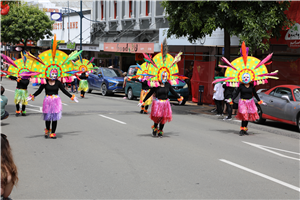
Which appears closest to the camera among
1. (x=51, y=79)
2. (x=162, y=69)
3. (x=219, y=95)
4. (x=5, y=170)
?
(x=5, y=170)

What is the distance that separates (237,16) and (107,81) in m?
12.1

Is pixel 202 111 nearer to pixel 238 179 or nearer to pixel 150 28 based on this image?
pixel 238 179

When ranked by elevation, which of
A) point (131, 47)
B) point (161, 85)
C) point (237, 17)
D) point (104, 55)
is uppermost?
point (237, 17)

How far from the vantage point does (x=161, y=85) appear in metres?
10.3

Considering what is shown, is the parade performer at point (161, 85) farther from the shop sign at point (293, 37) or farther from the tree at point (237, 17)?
the shop sign at point (293, 37)

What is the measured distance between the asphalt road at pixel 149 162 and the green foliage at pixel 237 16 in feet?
12.8

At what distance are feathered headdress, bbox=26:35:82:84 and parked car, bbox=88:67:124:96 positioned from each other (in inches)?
551

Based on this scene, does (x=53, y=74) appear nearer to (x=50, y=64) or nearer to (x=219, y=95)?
(x=50, y=64)

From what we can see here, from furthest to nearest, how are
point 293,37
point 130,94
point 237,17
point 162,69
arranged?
1. point 130,94
2. point 293,37
3. point 237,17
4. point 162,69

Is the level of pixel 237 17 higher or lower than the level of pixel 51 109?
higher

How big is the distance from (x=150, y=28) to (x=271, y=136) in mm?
22210

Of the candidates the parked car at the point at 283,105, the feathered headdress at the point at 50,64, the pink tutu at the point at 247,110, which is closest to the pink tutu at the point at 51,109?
the feathered headdress at the point at 50,64

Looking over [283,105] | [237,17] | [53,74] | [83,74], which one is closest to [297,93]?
[283,105]

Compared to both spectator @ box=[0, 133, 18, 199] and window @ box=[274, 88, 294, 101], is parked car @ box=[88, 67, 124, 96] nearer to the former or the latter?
window @ box=[274, 88, 294, 101]
